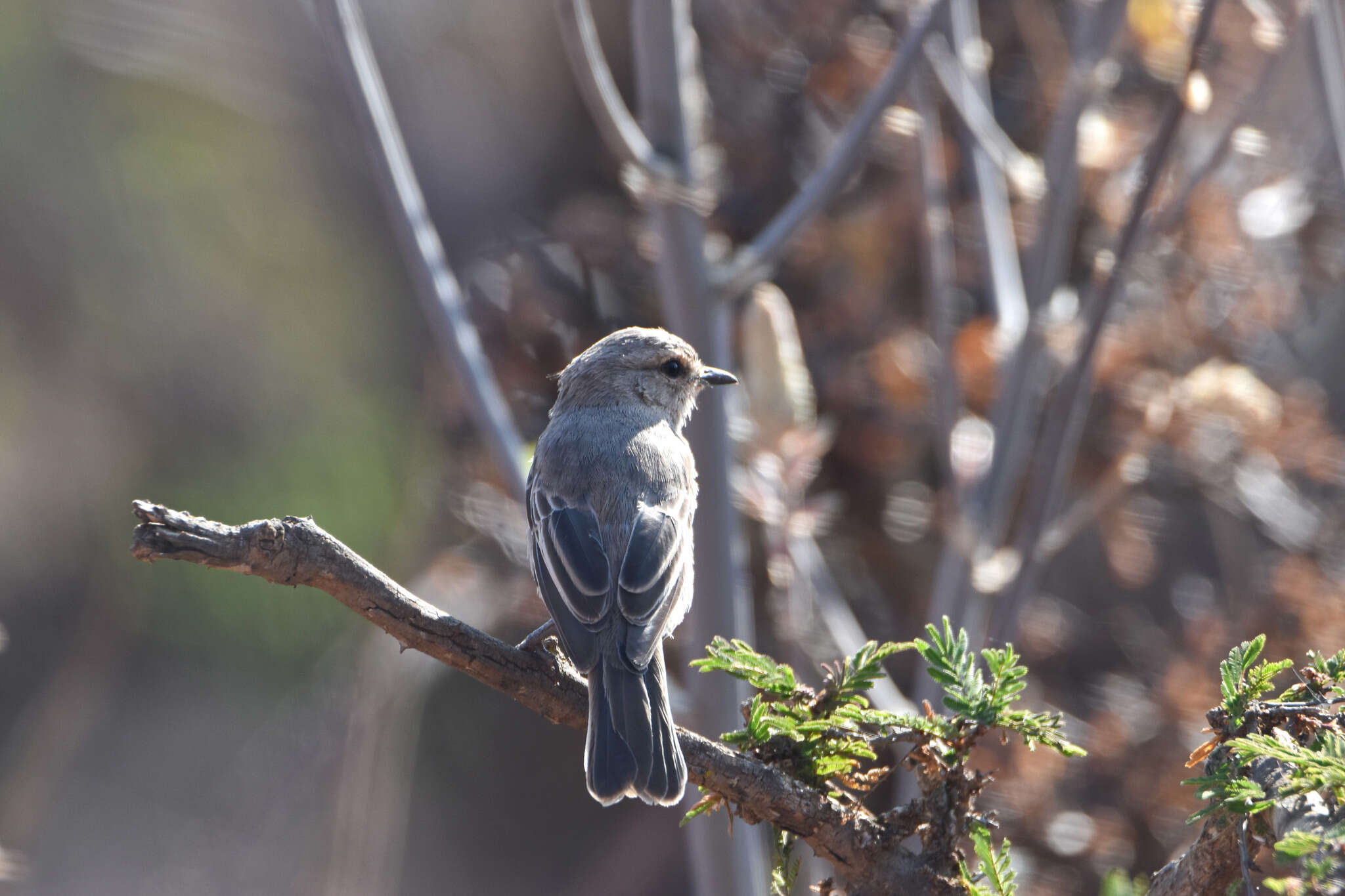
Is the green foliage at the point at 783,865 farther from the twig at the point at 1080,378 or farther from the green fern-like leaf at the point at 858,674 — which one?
the twig at the point at 1080,378

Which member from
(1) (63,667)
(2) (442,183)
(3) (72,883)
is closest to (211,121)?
(2) (442,183)

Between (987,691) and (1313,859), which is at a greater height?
(987,691)

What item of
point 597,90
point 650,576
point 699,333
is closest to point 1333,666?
point 650,576

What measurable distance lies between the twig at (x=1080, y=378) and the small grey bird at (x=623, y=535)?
0.94 meters

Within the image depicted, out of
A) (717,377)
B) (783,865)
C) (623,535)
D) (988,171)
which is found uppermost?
(988,171)

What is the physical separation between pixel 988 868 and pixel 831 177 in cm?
203

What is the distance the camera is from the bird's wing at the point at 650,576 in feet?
9.16

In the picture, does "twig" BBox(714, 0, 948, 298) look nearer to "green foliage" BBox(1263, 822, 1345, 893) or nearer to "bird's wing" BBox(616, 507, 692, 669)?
"bird's wing" BBox(616, 507, 692, 669)

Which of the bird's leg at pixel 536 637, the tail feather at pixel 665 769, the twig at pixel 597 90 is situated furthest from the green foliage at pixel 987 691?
the twig at pixel 597 90

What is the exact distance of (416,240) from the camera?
11.2 ft

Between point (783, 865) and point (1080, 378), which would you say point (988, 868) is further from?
point (1080, 378)

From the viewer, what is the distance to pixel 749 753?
215 centimetres

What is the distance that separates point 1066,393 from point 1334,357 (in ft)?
12.3

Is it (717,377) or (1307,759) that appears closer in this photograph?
(1307,759)
